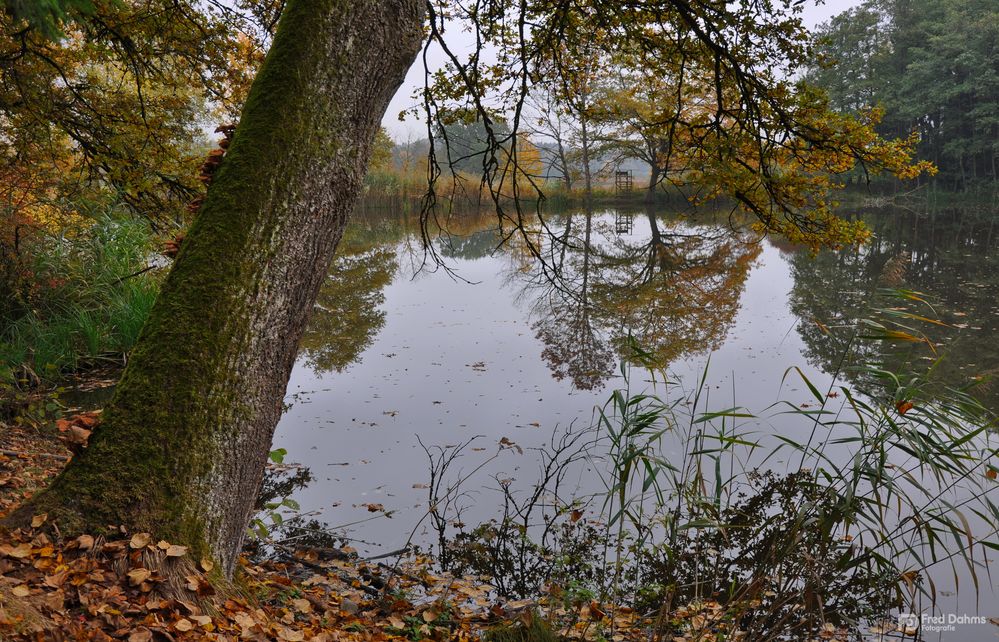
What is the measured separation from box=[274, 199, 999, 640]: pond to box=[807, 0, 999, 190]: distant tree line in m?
23.0

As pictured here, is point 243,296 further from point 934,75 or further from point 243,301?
point 934,75

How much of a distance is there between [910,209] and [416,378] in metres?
28.7

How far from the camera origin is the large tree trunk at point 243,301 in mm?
2008

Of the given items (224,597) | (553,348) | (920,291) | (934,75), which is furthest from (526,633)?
(934,75)

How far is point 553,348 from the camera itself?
7.52 metres

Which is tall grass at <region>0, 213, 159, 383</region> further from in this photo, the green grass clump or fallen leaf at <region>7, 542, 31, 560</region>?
the green grass clump

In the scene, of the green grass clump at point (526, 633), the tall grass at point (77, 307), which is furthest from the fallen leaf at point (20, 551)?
the tall grass at point (77, 307)

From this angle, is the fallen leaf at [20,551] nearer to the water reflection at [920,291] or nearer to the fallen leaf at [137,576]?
the fallen leaf at [137,576]

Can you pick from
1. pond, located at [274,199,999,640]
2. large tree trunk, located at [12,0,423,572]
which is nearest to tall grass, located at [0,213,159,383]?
pond, located at [274,199,999,640]

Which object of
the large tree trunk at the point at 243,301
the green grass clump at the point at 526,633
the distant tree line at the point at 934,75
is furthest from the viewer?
the distant tree line at the point at 934,75

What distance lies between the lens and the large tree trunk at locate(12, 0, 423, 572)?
6.59 ft

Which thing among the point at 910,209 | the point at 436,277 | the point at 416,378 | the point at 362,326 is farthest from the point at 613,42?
the point at 910,209

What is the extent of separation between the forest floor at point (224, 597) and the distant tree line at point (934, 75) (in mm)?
34714

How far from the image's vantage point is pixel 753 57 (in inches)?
164
